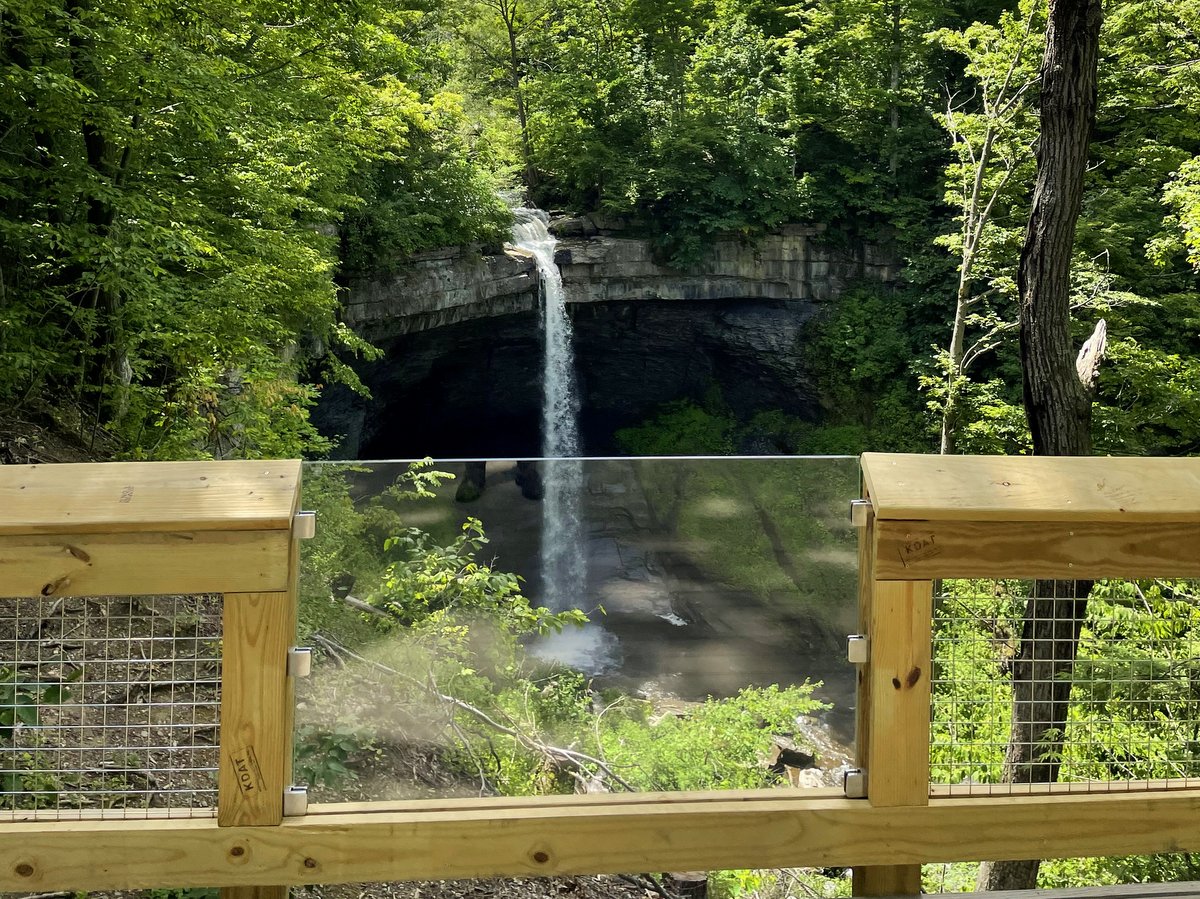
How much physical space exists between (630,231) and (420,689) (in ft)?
63.3

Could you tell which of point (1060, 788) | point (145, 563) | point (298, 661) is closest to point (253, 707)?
point (298, 661)

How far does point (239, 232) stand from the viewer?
816 centimetres

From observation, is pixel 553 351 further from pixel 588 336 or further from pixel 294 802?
pixel 294 802

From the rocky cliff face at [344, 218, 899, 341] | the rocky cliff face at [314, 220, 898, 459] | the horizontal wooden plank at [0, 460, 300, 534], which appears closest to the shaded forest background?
the rocky cliff face at [344, 218, 899, 341]

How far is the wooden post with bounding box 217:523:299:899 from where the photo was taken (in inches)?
66.9

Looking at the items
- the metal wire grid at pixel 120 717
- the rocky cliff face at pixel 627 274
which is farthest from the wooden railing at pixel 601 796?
the rocky cliff face at pixel 627 274

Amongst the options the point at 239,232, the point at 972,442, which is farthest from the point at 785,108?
the point at 239,232

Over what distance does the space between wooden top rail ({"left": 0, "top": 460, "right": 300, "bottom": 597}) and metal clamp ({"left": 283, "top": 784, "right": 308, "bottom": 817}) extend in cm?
37

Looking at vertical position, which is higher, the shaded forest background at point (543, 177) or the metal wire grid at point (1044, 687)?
the shaded forest background at point (543, 177)

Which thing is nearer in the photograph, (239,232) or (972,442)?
(239,232)

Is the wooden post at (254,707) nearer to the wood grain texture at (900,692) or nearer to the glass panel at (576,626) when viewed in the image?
the glass panel at (576,626)

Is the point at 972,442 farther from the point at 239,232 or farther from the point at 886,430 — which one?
the point at 239,232

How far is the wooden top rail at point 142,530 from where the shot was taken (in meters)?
1.64

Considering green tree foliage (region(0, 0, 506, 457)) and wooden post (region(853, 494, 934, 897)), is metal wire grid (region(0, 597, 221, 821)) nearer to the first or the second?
wooden post (region(853, 494, 934, 897))
